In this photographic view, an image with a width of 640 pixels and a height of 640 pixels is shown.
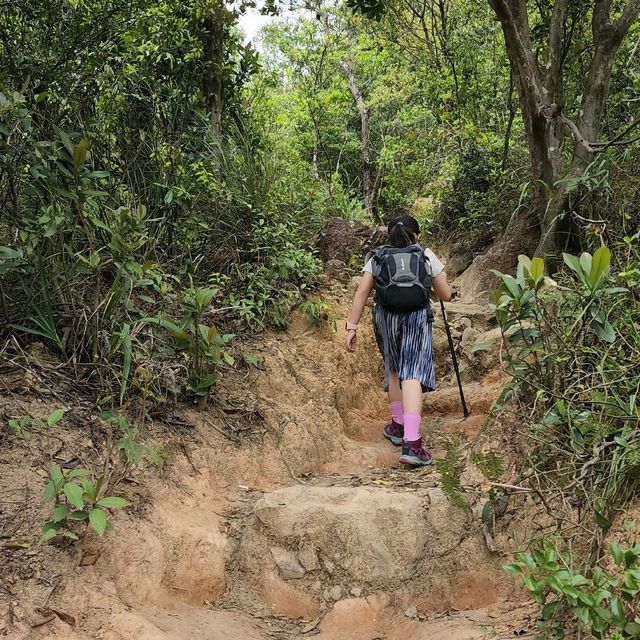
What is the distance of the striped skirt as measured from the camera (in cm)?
410

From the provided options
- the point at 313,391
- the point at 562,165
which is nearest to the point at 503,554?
the point at 313,391

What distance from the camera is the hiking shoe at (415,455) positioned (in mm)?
3912

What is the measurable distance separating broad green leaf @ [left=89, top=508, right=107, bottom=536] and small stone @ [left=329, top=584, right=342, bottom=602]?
114 centimetres

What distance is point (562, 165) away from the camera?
562 centimetres

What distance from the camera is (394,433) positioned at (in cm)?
456

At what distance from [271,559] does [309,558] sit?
190 millimetres

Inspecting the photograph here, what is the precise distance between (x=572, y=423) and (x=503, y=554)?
2.39 feet

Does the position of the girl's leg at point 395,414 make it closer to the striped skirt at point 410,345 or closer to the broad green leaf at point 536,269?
the striped skirt at point 410,345

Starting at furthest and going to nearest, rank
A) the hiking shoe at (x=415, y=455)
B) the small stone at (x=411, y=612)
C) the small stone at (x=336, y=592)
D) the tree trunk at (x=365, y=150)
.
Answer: the tree trunk at (x=365, y=150), the hiking shoe at (x=415, y=455), the small stone at (x=336, y=592), the small stone at (x=411, y=612)

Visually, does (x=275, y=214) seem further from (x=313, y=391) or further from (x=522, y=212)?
(x=522, y=212)

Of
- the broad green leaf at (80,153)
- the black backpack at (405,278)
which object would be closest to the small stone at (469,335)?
the black backpack at (405,278)

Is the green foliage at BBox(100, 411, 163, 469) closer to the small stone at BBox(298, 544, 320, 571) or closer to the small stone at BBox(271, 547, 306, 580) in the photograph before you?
the small stone at BBox(271, 547, 306, 580)

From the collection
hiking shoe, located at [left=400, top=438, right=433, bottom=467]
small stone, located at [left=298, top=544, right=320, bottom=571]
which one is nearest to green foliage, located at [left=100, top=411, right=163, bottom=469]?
small stone, located at [left=298, top=544, right=320, bottom=571]

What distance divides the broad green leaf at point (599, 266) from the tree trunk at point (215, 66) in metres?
Result: 3.98
